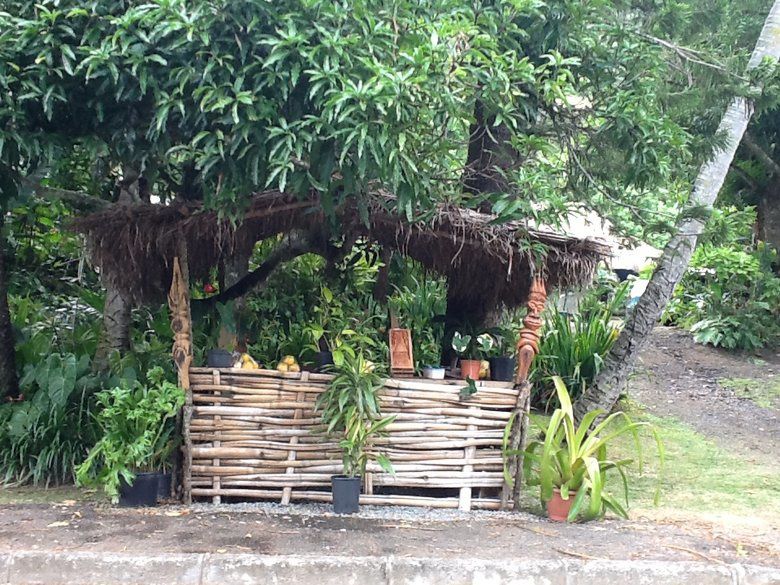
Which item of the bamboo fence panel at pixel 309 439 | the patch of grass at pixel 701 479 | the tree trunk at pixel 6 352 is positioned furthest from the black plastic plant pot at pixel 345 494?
the tree trunk at pixel 6 352

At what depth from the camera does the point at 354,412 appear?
5359 mm

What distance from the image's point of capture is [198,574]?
4.36 meters

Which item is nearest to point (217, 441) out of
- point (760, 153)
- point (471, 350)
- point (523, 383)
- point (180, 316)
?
point (180, 316)

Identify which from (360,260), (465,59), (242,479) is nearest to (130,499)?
(242,479)

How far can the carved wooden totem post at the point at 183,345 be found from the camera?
546 cm

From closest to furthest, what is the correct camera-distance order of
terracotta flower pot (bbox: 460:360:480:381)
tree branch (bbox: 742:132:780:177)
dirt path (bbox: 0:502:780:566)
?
dirt path (bbox: 0:502:780:566)
terracotta flower pot (bbox: 460:360:480:381)
tree branch (bbox: 742:132:780:177)

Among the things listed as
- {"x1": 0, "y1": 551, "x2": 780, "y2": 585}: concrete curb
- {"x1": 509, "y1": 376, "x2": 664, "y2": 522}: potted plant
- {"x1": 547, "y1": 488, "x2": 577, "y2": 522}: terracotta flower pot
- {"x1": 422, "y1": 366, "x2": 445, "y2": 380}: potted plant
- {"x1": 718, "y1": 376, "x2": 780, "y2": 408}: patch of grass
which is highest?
{"x1": 422, "y1": 366, "x2": 445, "y2": 380}: potted plant

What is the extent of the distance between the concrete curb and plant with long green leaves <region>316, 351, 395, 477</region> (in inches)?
40.3

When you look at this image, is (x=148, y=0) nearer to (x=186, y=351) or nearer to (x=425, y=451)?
(x=186, y=351)

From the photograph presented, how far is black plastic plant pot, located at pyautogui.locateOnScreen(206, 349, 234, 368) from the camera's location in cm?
562

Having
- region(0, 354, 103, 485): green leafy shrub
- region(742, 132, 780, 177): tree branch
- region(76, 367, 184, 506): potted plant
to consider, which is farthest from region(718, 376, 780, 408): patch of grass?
region(0, 354, 103, 485): green leafy shrub

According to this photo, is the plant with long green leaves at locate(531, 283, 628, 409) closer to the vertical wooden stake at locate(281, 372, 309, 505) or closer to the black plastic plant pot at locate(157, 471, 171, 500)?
the vertical wooden stake at locate(281, 372, 309, 505)

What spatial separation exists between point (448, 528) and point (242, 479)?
1.53 meters

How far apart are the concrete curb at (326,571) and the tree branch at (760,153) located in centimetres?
805
